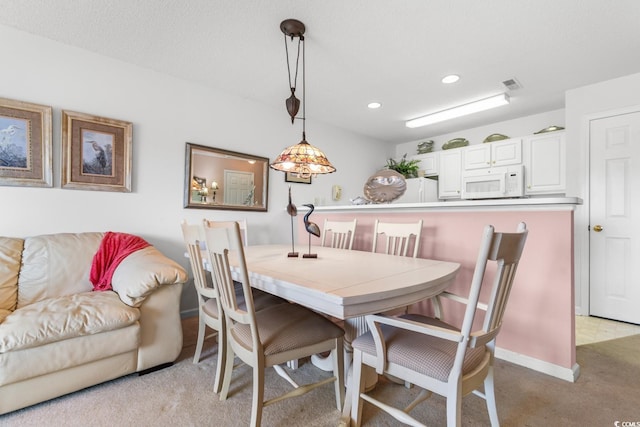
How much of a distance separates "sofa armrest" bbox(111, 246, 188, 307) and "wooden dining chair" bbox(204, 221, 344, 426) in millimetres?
600

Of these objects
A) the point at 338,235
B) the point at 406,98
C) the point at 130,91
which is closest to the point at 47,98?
the point at 130,91

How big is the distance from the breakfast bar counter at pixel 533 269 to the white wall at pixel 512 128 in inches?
102

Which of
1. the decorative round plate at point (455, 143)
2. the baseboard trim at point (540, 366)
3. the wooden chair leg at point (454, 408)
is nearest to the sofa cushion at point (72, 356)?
the wooden chair leg at point (454, 408)

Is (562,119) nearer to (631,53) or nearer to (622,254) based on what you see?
(631,53)

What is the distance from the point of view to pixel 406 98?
3344 millimetres

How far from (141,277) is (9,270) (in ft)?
3.03

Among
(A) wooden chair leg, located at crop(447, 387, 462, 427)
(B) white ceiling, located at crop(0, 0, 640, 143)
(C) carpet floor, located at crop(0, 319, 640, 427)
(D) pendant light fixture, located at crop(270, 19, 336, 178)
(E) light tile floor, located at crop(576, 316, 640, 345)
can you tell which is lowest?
(E) light tile floor, located at crop(576, 316, 640, 345)

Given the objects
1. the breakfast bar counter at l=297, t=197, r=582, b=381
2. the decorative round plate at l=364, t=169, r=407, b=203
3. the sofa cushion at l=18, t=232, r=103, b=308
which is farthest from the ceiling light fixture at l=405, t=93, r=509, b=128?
the sofa cushion at l=18, t=232, r=103, b=308

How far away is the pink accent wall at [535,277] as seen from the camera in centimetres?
179

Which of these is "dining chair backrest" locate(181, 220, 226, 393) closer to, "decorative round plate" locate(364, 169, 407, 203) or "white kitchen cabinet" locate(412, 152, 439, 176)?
"decorative round plate" locate(364, 169, 407, 203)

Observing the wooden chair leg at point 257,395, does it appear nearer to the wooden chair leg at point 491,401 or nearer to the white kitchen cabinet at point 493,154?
the wooden chair leg at point 491,401

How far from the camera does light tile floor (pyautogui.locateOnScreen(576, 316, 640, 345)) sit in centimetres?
241

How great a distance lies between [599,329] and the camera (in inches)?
103

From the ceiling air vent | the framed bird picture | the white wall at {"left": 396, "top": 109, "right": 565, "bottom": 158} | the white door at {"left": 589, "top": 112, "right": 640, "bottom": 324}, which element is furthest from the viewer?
the white wall at {"left": 396, "top": 109, "right": 565, "bottom": 158}
